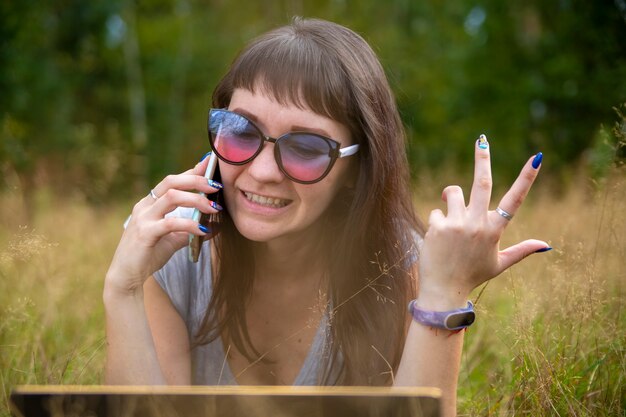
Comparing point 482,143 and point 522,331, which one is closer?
point 482,143

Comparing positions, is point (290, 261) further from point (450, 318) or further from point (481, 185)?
point (481, 185)

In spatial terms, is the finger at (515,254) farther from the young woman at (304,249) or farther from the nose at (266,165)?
the nose at (266,165)

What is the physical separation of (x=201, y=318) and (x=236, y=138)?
72 centimetres

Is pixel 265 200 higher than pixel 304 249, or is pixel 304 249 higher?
pixel 265 200

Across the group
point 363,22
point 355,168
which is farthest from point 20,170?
point 363,22

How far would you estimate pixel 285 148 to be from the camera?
6.61 ft

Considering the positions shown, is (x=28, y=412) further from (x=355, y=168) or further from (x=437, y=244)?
(x=355, y=168)

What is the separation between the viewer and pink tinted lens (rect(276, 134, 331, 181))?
79.3 inches

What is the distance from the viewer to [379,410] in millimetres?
1396

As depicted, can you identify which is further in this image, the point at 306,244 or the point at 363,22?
the point at 363,22

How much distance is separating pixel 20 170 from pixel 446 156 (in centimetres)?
1063

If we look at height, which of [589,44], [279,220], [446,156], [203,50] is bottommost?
[446,156]

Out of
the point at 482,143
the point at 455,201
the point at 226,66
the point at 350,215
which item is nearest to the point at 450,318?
the point at 455,201

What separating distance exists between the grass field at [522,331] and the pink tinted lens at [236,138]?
0.65 metres
